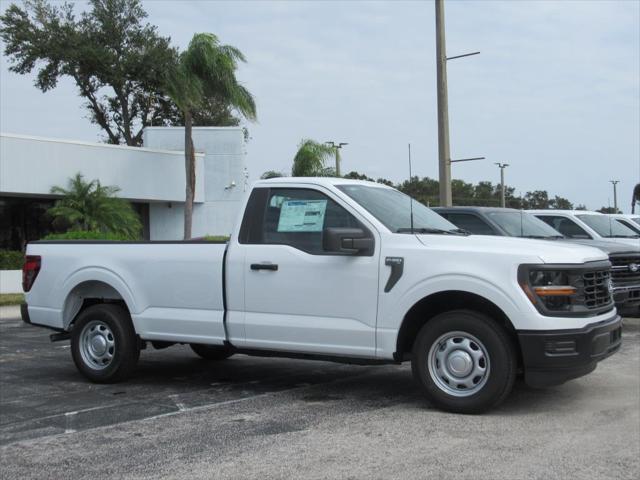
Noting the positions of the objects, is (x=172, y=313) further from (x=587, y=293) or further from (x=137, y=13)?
(x=137, y=13)

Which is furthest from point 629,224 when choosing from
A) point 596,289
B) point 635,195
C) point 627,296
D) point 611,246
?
point 596,289

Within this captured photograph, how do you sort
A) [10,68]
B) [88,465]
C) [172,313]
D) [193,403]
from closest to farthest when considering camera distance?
1. [88,465]
2. [193,403]
3. [172,313]
4. [10,68]

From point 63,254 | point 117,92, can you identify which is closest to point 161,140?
point 117,92

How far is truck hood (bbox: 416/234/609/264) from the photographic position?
6.32 m

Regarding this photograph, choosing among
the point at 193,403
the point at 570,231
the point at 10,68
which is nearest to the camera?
the point at 193,403

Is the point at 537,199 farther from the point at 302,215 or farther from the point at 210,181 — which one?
the point at 302,215

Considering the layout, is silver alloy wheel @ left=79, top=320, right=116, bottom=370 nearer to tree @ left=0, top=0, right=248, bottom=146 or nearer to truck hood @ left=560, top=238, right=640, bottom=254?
truck hood @ left=560, top=238, right=640, bottom=254

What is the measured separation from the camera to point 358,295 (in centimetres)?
683

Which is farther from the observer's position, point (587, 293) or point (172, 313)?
point (172, 313)

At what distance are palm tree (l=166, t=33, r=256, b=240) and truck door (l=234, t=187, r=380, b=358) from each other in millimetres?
20253

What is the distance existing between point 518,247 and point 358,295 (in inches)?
54.2

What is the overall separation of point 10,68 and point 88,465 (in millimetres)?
40052

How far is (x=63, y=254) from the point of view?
28.2 ft

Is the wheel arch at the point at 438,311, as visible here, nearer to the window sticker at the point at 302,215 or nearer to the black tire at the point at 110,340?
the window sticker at the point at 302,215
